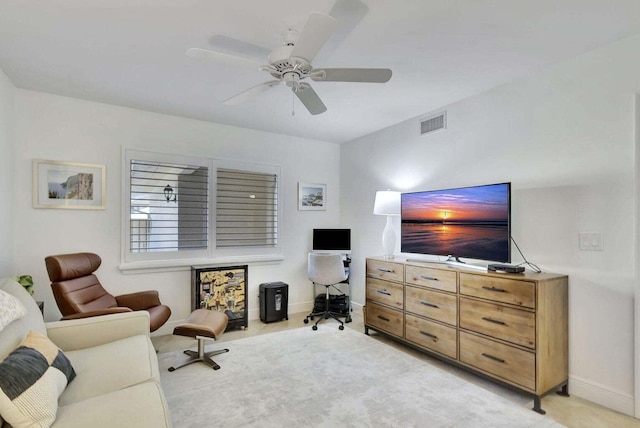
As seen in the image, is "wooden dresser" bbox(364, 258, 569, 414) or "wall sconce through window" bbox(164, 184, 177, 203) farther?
"wall sconce through window" bbox(164, 184, 177, 203)

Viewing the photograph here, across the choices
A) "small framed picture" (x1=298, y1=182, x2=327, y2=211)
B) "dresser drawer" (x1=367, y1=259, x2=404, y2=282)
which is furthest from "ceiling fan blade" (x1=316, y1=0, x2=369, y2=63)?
"small framed picture" (x1=298, y1=182, x2=327, y2=211)

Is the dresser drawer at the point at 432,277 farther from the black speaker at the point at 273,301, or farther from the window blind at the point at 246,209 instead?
the window blind at the point at 246,209

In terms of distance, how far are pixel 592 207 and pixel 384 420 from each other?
218 cm

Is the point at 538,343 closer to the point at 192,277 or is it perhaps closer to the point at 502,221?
the point at 502,221

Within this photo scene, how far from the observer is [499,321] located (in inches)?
102

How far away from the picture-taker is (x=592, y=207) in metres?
2.48

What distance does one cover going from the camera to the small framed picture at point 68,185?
3.32 m

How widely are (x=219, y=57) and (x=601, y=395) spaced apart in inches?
138

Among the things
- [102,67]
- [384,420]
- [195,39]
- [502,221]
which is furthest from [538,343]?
[102,67]

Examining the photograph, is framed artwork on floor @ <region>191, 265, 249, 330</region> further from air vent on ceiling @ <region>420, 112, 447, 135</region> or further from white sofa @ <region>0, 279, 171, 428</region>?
air vent on ceiling @ <region>420, 112, 447, 135</region>

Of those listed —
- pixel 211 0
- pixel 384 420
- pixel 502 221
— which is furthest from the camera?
pixel 502 221

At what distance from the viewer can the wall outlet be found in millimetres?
2436

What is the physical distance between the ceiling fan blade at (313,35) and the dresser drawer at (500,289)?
2.15 metres

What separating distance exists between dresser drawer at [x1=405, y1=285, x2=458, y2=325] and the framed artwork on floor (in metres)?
2.07
